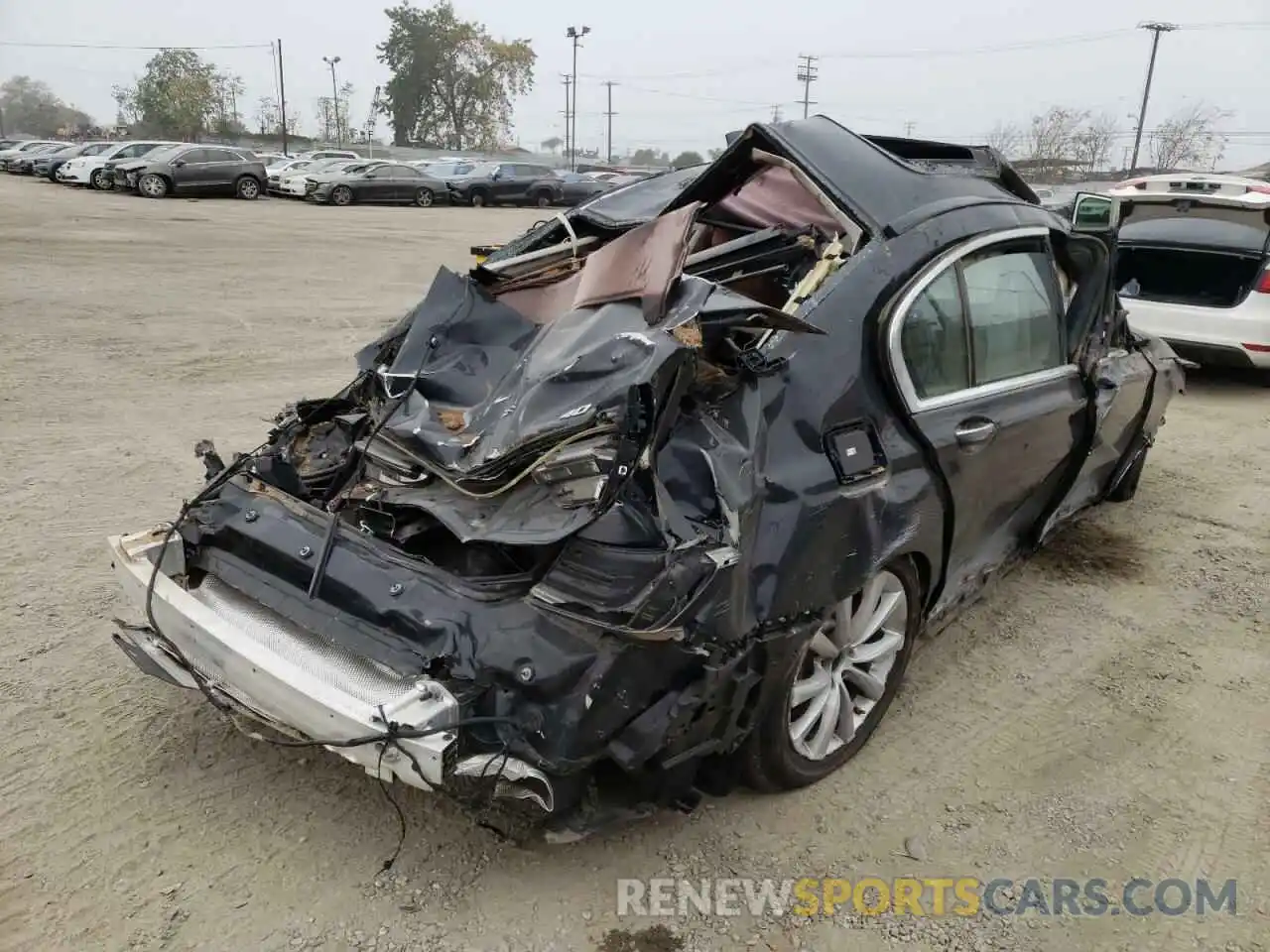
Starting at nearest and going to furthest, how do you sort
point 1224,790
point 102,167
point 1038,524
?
point 1224,790, point 1038,524, point 102,167

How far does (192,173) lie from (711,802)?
2563 cm

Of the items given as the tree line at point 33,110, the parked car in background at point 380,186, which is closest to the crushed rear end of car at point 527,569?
the parked car in background at point 380,186

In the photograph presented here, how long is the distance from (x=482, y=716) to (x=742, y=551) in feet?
2.46

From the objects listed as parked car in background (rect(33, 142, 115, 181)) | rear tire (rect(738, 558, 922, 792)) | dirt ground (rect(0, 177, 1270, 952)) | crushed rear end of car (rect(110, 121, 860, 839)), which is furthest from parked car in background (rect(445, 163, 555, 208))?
rear tire (rect(738, 558, 922, 792))

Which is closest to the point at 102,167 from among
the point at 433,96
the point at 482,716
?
the point at 482,716

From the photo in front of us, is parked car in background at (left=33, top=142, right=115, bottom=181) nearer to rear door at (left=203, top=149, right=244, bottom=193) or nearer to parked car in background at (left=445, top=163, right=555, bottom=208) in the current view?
rear door at (left=203, top=149, right=244, bottom=193)

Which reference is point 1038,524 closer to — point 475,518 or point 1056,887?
point 1056,887

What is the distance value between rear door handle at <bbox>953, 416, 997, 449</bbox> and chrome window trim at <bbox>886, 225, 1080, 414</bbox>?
8 cm

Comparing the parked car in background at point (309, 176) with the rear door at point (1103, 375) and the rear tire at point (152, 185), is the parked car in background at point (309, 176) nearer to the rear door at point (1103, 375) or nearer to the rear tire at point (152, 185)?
the rear tire at point (152, 185)

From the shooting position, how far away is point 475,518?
252 cm

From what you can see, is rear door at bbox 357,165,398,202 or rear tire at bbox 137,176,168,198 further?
rear door at bbox 357,165,398,202

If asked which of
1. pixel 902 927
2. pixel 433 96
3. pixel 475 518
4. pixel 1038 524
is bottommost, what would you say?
pixel 902 927

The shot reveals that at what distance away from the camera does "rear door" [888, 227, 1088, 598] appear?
2.98 meters

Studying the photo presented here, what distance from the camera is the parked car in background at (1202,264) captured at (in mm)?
7660
